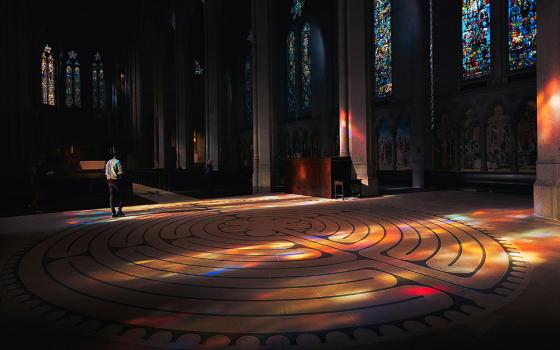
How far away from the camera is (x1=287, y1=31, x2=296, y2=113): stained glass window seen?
90.4ft

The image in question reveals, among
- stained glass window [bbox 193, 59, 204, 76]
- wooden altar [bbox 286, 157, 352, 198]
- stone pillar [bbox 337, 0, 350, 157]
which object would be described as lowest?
wooden altar [bbox 286, 157, 352, 198]

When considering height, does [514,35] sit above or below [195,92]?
below

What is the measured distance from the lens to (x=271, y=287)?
12.1 ft

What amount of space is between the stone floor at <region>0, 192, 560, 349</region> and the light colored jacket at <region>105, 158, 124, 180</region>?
2.00 m

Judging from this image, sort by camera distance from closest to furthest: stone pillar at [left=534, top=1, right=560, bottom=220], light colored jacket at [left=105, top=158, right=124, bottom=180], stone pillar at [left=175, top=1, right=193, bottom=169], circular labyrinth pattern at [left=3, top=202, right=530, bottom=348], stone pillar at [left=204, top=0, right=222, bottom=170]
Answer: circular labyrinth pattern at [left=3, top=202, right=530, bottom=348], stone pillar at [left=534, top=1, right=560, bottom=220], light colored jacket at [left=105, top=158, right=124, bottom=180], stone pillar at [left=204, top=0, right=222, bottom=170], stone pillar at [left=175, top=1, right=193, bottom=169]

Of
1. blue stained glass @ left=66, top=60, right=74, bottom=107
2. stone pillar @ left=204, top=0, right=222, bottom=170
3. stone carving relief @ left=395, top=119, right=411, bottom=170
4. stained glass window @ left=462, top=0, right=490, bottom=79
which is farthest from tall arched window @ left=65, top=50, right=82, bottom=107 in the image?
stained glass window @ left=462, top=0, right=490, bottom=79

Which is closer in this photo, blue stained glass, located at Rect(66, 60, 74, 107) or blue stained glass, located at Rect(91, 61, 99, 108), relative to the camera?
blue stained glass, located at Rect(66, 60, 74, 107)

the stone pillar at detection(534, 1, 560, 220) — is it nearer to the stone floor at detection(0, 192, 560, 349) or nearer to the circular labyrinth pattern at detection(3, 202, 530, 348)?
the stone floor at detection(0, 192, 560, 349)

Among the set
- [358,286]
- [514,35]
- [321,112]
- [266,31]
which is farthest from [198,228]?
[321,112]

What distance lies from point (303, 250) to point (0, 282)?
3.71 metres

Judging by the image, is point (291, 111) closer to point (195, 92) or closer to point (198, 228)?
point (195, 92)

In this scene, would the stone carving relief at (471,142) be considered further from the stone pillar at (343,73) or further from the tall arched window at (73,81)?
the tall arched window at (73,81)

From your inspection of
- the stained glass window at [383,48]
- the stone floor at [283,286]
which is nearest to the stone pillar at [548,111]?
the stone floor at [283,286]

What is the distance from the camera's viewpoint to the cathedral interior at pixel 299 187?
301cm
